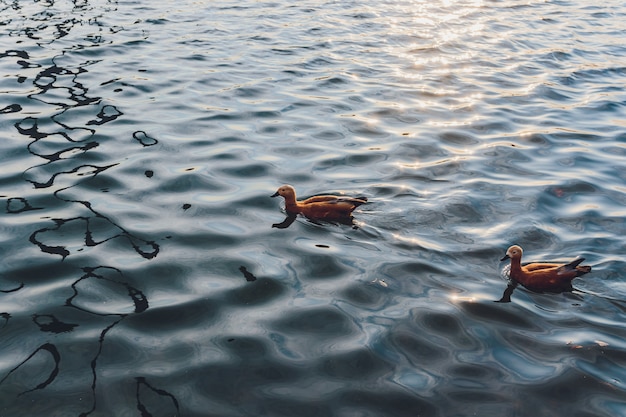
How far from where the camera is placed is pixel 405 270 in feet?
26.1

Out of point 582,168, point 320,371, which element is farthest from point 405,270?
point 582,168

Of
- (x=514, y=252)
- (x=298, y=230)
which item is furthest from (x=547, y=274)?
(x=298, y=230)

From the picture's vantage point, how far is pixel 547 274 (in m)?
7.65

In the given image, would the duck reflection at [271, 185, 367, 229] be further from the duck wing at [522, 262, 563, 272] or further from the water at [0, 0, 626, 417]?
the duck wing at [522, 262, 563, 272]

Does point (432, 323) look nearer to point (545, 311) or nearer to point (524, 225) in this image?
point (545, 311)

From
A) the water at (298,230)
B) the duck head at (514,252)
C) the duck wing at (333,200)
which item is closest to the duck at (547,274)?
the duck head at (514,252)

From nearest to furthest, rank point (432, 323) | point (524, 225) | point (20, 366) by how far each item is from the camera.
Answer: point (20, 366) → point (432, 323) → point (524, 225)

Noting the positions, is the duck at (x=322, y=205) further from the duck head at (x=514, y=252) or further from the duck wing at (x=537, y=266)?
the duck wing at (x=537, y=266)

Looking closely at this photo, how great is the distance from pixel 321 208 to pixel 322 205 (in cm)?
5

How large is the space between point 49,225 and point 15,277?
128 centimetres

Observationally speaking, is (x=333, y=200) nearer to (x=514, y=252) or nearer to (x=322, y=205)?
(x=322, y=205)

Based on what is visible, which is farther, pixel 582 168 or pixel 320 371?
pixel 582 168

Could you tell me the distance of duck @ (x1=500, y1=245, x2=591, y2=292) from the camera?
761 cm

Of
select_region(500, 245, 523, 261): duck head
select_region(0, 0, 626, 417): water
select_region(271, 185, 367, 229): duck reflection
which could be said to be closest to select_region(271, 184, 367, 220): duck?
select_region(271, 185, 367, 229): duck reflection
